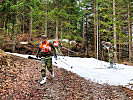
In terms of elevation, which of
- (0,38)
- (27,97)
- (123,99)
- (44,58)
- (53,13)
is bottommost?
(123,99)

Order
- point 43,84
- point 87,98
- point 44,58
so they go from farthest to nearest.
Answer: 1. point 44,58
2. point 43,84
3. point 87,98

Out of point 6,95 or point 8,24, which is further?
point 8,24

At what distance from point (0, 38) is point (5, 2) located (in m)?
3.08

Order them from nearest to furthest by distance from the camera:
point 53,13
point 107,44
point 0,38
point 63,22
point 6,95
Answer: point 6,95 → point 0,38 → point 107,44 → point 53,13 → point 63,22

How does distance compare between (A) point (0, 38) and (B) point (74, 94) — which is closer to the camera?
(B) point (74, 94)

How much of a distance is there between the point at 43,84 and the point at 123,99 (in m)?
3.42

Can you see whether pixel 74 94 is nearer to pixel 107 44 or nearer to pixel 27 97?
pixel 27 97

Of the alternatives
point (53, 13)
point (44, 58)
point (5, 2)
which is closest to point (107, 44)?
point (44, 58)

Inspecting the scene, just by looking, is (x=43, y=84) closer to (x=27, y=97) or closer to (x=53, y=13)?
(x=27, y=97)

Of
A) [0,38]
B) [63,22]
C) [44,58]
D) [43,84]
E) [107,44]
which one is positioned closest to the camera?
[43,84]

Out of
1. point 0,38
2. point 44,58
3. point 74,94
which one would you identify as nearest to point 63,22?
point 0,38

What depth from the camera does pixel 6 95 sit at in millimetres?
3680

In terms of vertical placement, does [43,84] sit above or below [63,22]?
below

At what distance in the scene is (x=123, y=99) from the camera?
13.6 feet
